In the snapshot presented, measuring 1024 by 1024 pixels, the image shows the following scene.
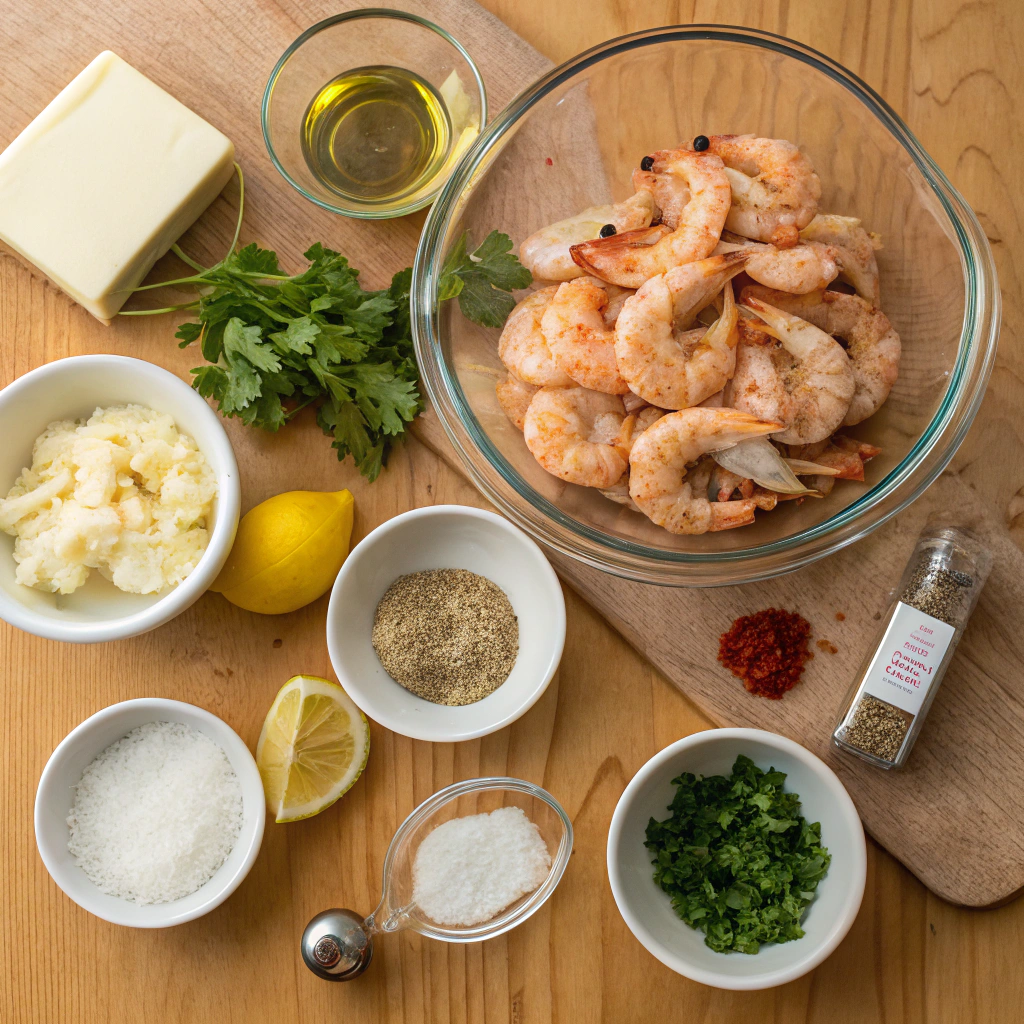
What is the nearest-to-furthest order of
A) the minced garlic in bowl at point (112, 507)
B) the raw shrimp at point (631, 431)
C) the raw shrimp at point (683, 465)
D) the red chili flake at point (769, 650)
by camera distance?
1. the raw shrimp at point (683, 465)
2. the raw shrimp at point (631, 431)
3. the minced garlic in bowl at point (112, 507)
4. the red chili flake at point (769, 650)

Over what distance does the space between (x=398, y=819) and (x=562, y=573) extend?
0.55m

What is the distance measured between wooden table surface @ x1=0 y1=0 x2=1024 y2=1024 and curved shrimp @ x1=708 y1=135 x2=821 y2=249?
456 mm

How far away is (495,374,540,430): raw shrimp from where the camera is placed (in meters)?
1.37

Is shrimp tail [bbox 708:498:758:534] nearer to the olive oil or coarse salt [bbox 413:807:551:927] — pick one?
coarse salt [bbox 413:807:551:927]

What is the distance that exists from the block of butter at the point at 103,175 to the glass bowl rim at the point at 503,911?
106 centimetres

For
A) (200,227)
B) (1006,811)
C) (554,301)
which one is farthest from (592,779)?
(200,227)

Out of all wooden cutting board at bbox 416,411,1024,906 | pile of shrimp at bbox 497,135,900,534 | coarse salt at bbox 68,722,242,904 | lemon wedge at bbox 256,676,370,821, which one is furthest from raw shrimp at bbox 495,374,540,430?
coarse salt at bbox 68,722,242,904

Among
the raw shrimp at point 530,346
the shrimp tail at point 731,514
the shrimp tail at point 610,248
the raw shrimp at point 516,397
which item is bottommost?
the shrimp tail at point 731,514

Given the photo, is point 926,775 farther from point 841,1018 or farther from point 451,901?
point 451,901

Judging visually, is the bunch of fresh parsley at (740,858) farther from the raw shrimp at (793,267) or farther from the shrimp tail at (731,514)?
the raw shrimp at (793,267)

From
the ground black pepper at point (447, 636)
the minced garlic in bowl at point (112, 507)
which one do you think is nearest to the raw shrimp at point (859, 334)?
the ground black pepper at point (447, 636)

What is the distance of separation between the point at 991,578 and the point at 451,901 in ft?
3.59

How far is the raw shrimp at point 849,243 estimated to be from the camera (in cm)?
131

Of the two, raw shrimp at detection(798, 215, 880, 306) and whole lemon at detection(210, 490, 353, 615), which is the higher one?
raw shrimp at detection(798, 215, 880, 306)
